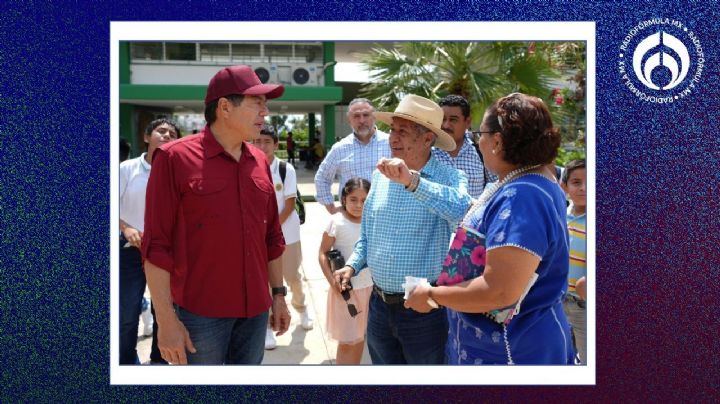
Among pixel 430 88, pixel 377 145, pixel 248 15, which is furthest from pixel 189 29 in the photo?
pixel 430 88

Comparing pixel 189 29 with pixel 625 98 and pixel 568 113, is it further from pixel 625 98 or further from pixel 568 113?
pixel 568 113

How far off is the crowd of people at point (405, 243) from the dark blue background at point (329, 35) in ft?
0.99

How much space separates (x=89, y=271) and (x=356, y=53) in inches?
190

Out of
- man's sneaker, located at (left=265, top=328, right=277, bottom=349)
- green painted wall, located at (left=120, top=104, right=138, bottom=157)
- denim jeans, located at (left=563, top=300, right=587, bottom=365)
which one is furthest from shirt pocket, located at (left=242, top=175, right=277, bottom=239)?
green painted wall, located at (left=120, top=104, right=138, bottom=157)

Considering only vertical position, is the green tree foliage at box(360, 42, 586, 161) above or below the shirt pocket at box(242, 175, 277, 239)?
above

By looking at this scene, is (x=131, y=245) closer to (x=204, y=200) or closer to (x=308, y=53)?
(x=204, y=200)

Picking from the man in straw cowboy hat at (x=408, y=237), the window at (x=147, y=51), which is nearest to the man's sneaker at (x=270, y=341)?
the man in straw cowboy hat at (x=408, y=237)

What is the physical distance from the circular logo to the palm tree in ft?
10.1

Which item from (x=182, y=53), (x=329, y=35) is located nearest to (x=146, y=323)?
(x=329, y=35)

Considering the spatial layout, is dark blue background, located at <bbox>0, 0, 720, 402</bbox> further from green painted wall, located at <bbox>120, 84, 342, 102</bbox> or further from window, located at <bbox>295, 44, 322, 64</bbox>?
green painted wall, located at <bbox>120, 84, 342, 102</bbox>

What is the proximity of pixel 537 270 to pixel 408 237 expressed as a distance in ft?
2.25

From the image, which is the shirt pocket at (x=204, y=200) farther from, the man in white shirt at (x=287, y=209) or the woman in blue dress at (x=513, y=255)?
the man in white shirt at (x=287, y=209)

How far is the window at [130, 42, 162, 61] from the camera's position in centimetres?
1220

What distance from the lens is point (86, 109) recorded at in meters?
2.56
